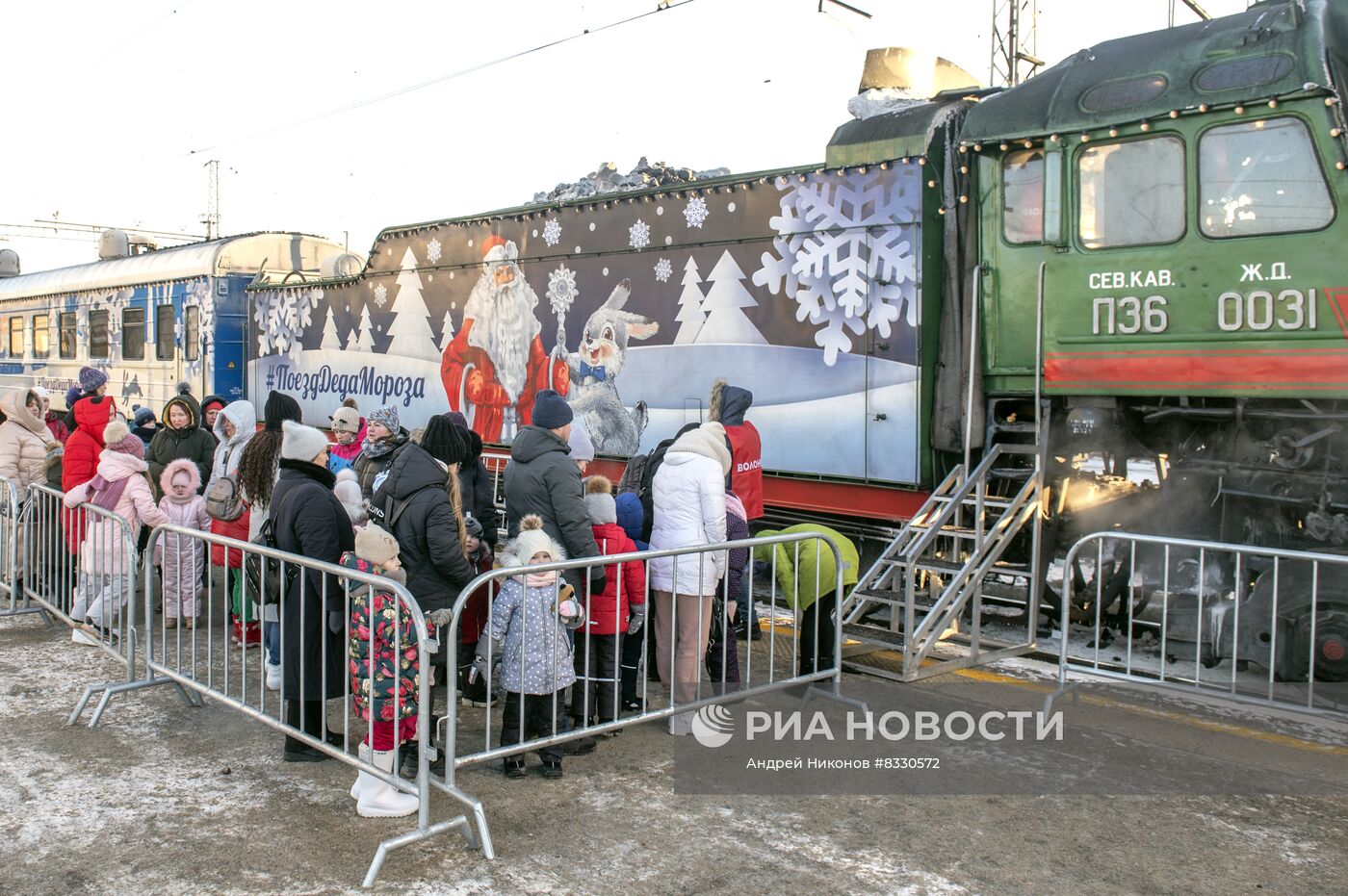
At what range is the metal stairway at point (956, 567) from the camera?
7016 mm

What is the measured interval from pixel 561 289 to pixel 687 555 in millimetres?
5529

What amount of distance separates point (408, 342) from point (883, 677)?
26.4ft

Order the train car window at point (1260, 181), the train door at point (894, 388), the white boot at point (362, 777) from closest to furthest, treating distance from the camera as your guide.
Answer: the white boot at point (362, 777), the train car window at point (1260, 181), the train door at point (894, 388)

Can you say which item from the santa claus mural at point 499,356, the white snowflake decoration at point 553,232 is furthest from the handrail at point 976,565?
the white snowflake decoration at point 553,232

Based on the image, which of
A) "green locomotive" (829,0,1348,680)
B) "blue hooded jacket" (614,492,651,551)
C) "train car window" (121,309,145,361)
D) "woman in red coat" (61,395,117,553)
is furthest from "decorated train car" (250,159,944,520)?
"train car window" (121,309,145,361)

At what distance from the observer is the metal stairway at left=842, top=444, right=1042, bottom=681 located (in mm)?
7016

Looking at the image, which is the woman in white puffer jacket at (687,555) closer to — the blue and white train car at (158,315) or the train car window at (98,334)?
the blue and white train car at (158,315)

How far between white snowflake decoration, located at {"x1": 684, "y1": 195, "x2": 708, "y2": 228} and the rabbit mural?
0.96 meters

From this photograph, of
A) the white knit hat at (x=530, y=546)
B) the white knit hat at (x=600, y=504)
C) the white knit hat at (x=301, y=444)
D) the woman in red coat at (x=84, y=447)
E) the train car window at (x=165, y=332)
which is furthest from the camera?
the train car window at (x=165, y=332)

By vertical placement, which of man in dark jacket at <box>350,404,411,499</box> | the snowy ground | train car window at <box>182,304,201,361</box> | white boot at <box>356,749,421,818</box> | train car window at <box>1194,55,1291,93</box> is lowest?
the snowy ground

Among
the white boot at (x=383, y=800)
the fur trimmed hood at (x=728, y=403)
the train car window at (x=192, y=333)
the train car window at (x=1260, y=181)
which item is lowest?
the white boot at (x=383, y=800)

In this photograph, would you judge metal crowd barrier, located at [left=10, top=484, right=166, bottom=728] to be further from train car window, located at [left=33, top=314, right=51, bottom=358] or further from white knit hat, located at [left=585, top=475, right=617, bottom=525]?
train car window, located at [left=33, top=314, right=51, bottom=358]

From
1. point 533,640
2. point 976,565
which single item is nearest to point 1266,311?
point 976,565

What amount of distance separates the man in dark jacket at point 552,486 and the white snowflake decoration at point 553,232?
A: 16.9 ft
